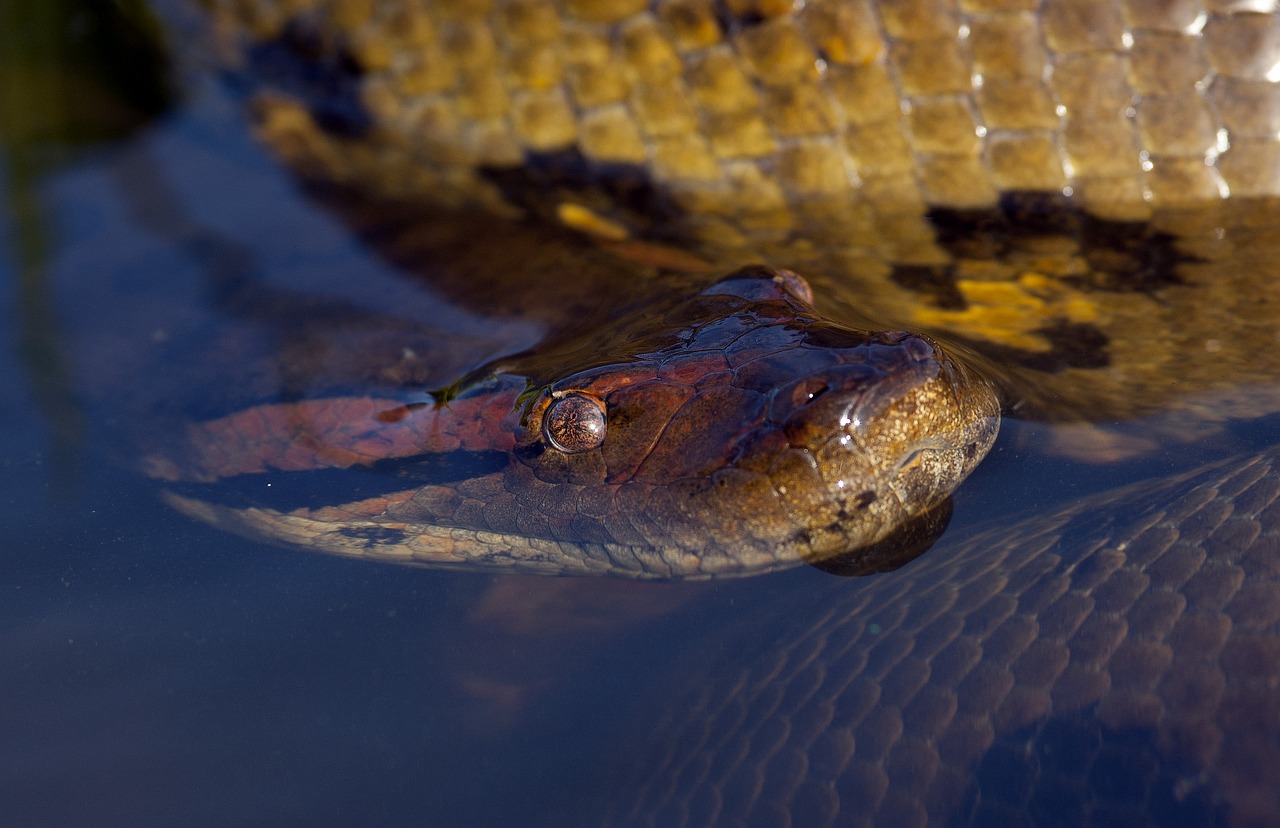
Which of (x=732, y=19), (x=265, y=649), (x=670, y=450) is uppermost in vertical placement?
(x=732, y=19)

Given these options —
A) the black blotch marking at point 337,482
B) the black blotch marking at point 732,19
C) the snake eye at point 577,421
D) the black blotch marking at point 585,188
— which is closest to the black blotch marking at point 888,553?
the snake eye at point 577,421

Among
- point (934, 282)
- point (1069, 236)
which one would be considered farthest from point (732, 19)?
point (1069, 236)

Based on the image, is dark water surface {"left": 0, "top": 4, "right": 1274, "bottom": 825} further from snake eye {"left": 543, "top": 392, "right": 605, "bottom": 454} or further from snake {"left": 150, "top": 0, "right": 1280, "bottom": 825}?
snake eye {"left": 543, "top": 392, "right": 605, "bottom": 454}

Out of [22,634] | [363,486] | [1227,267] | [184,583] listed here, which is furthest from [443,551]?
[1227,267]

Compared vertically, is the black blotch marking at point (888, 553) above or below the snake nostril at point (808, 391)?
below

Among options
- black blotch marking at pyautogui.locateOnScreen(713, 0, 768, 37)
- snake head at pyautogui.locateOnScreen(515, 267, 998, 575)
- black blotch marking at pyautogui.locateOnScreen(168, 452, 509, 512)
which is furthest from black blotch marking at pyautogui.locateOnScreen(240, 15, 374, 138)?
snake head at pyautogui.locateOnScreen(515, 267, 998, 575)

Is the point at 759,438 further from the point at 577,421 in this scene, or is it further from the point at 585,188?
the point at 585,188

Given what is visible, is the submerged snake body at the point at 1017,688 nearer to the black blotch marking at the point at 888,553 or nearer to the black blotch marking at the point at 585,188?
the black blotch marking at the point at 888,553
